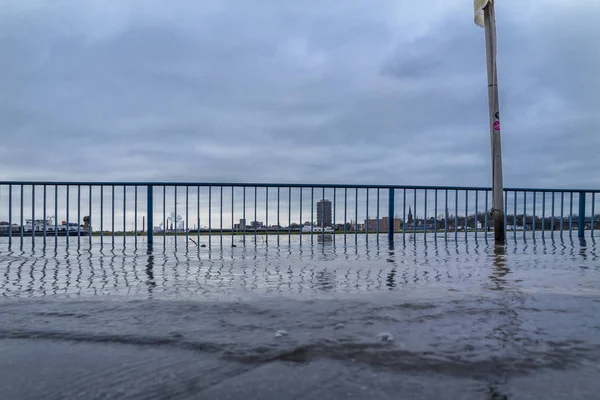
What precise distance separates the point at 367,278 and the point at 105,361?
1.93 m

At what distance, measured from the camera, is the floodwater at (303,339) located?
109cm

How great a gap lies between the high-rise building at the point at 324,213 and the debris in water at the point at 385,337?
7.02 m

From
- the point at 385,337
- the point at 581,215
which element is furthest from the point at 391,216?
the point at 385,337

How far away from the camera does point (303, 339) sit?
57.3 inches

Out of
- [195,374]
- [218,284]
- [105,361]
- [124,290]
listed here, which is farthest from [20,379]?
[218,284]

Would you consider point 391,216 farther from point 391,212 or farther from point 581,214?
point 581,214

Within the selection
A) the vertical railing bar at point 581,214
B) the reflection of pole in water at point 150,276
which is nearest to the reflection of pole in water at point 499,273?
the reflection of pole in water at point 150,276

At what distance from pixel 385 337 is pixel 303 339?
10.6 inches

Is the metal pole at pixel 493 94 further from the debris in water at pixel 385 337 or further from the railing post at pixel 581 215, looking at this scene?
the debris in water at pixel 385 337

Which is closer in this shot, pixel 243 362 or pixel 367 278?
pixel 243 362

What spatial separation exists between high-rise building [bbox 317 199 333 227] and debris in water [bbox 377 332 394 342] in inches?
276

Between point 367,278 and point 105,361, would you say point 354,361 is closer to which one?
point 105,361

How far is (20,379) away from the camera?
114 cm

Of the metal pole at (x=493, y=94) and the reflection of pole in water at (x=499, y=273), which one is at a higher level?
the metal pole at (x=493, y=94)
